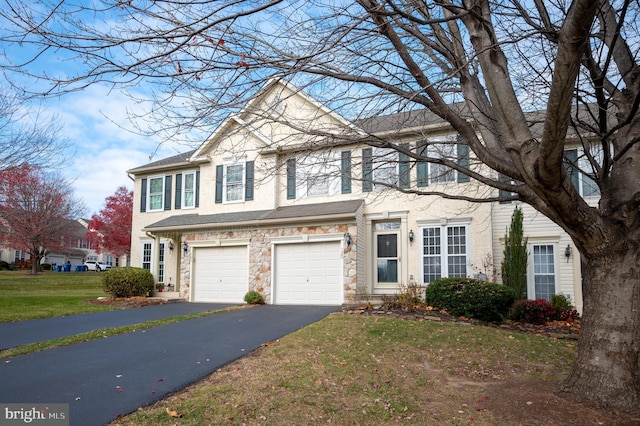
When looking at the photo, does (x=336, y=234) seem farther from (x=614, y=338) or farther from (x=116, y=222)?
(x=116, y=222)

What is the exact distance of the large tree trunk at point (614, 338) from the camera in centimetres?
502

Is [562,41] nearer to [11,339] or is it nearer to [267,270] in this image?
[11,339]

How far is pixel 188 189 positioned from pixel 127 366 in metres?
12.7

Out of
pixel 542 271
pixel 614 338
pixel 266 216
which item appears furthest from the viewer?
pixel 266 216

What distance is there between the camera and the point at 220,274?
1628 centimetres

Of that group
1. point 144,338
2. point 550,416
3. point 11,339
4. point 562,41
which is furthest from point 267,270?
point 562,41

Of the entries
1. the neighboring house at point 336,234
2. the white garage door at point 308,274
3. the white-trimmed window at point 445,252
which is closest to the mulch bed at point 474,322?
the neighboring house at point 336,234

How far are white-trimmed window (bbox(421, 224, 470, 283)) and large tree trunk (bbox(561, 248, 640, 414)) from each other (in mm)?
8378

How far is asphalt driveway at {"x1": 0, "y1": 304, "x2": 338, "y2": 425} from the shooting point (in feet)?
16.7

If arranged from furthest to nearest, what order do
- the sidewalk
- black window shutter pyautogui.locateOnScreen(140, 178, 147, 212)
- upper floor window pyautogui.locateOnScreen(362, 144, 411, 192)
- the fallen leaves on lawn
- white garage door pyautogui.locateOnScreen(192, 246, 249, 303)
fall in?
black window shutter pyautogui.locateOnScreen(140, 178, 147, 212) < white garage door pyautogui.locateOnScreen(192, 246, 249, 303) < the sidewalk < upper floor window pyautogui.locateOnScreen(362, 144, 411, 192) < the fallen leaves on lawn

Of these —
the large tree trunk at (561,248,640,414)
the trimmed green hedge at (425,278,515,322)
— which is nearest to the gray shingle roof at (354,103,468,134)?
the large tree trunk at (561,248,640,414)

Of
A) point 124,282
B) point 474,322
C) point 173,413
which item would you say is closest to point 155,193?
point 124,282

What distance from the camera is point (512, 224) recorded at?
512 inches

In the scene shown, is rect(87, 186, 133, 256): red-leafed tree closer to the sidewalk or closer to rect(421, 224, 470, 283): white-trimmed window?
the sidewalk
